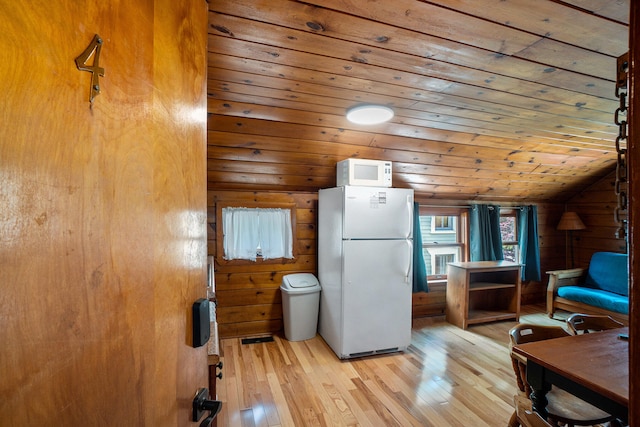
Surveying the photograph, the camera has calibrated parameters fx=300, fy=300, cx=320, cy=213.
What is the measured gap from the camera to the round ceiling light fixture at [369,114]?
2291mm

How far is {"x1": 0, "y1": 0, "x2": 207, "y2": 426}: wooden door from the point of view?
38 cm

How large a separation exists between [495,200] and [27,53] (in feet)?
17.3

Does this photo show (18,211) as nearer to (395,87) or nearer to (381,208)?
(395,87)

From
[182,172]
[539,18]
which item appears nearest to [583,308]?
[539,18]

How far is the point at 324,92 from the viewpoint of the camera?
6.99ft

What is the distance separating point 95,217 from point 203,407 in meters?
0.63

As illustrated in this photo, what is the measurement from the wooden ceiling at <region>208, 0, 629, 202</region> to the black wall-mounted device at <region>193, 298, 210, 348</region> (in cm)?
134

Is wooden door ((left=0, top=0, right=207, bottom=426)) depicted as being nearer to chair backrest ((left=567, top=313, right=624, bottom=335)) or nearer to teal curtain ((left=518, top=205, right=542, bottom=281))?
chair backrest ((left=567, top=313, right=624, bottom=335))

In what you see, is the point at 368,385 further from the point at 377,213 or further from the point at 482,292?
the point at 482,292

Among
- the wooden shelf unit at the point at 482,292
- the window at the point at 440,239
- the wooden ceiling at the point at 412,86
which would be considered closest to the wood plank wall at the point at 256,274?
the wooden ceiling at the point at 412,86

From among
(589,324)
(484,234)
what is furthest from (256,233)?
(484,234)

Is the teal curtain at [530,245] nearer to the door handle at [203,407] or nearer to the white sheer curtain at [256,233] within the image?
the white sheer curtain at [256,233]

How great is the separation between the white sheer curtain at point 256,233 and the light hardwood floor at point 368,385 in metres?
0.99

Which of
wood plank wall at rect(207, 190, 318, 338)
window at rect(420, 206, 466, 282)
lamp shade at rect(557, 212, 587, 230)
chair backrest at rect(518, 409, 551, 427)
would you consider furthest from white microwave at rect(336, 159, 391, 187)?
lamp shade at rect(557, 212, 587, 230)
